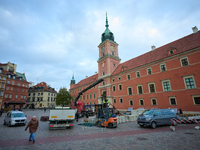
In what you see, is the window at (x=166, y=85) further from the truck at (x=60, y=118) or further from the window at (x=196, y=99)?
the truck at (x=60, y=118)

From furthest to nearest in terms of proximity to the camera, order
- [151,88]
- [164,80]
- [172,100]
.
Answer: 1. [151,88]
2. [164,80]
3. [172,100]

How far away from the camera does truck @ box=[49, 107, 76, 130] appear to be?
35.7ft

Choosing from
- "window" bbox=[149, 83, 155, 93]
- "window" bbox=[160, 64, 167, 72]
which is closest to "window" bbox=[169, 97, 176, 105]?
"window" bbox=[149, 83, 155, 93]

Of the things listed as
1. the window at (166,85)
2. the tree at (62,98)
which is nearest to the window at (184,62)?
the window at (166,85)

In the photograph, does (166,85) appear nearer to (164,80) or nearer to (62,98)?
(164,80)

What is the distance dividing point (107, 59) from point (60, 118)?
29.5m

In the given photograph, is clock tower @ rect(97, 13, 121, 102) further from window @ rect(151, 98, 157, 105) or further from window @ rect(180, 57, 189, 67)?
window @ rect(180, 57, 189, 67)

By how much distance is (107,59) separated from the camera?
37.9 meters

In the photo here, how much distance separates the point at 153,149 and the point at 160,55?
24619 millimetres

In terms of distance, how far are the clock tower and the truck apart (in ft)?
81.5

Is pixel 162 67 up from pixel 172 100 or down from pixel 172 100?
up

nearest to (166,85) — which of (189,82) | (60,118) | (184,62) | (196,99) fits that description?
(189,82)

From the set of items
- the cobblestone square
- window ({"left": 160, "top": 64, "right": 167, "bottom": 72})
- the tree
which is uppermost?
window ({"left": 160, "top": 64, "right": 167, "bottom": 72})

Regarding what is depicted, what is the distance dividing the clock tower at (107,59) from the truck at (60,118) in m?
24.8
